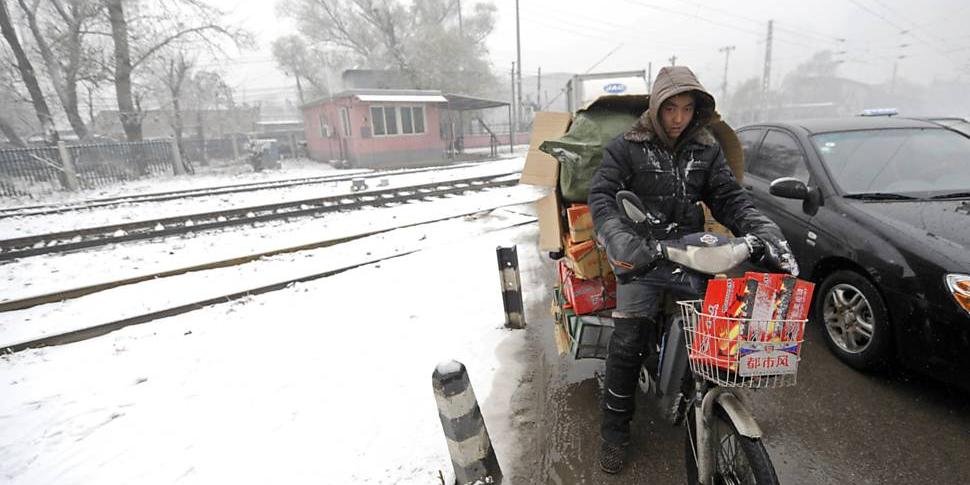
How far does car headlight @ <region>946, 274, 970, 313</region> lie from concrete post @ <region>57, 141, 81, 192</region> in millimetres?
21654

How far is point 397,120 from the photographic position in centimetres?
2381

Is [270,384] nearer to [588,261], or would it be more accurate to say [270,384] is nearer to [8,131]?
[588,261]

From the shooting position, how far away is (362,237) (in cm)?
824

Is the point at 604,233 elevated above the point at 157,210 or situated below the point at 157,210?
above

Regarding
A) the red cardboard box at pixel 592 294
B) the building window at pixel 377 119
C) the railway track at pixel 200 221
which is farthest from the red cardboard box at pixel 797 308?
the building window at pixel 377 119

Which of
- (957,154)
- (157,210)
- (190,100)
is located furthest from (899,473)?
(190,100)

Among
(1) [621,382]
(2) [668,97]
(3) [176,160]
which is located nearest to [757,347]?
(1) [621,382]

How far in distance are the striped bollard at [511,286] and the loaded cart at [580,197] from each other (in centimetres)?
93

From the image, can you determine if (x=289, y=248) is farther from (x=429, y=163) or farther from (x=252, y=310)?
(x=429, y=163)

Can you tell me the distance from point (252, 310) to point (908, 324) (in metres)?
5.84

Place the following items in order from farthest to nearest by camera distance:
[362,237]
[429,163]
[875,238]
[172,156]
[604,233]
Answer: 1. [429,163]
2. [172,156]
3. [362,237]
4. [875,238]
5. [604,233]

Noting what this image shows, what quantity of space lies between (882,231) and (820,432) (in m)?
1.40

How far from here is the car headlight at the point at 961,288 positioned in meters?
2.45

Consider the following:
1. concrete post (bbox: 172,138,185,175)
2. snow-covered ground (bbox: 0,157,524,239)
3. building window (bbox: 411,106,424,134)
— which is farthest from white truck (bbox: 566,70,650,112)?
concrete post (bbox: 172,138,185,175)
